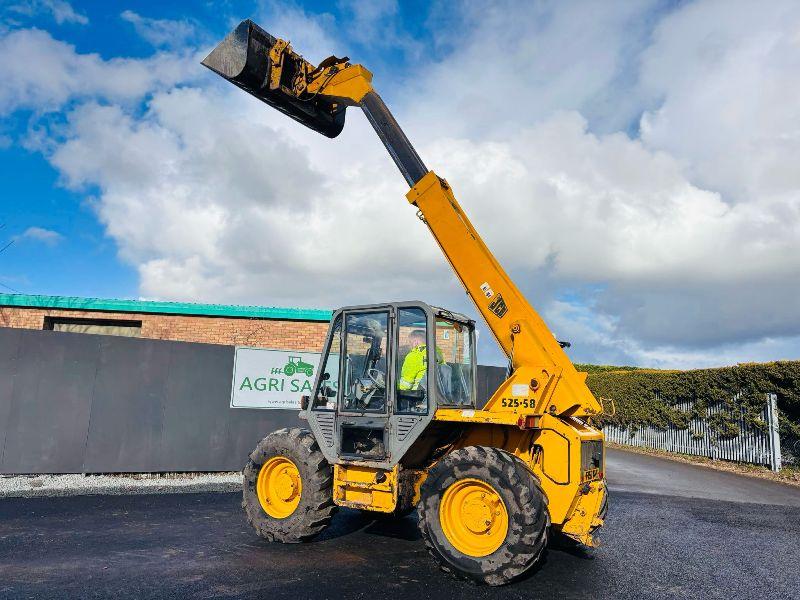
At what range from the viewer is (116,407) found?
9.90 meters

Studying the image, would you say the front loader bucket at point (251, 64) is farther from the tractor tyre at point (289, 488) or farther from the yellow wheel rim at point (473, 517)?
the yellow wheel rim at point (473, 517)

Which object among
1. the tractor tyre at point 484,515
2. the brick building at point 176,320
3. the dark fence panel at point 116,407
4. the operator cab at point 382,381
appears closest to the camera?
the tractor tyre at point 484,515

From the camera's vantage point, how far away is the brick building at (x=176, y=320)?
14.1m

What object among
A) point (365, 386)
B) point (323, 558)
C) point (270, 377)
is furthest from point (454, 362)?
point (270, 377)

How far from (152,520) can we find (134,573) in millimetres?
2238

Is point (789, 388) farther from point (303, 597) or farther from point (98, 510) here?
point (98, 510)

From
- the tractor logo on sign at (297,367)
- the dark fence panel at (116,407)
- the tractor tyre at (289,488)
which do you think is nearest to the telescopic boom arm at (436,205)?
the tractor tyre at (289,488)

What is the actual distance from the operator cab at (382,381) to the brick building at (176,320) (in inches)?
309

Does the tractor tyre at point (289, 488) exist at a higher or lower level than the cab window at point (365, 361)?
lower

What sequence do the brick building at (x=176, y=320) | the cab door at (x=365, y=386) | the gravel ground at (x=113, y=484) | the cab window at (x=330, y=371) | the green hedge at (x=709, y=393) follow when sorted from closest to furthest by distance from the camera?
the cab door at (x=365, y=386), the cab window at (x=330, y=371), the gravel ground at (x=113, y=484), the green hedge at (x=709, y=393), the brick building at (x=176, y=320)

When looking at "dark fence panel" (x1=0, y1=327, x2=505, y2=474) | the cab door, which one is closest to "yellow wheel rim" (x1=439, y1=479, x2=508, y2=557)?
the cab door

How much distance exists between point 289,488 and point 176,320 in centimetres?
948

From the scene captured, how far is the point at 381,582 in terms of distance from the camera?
494 centimetres

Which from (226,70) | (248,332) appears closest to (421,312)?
(226,70)
